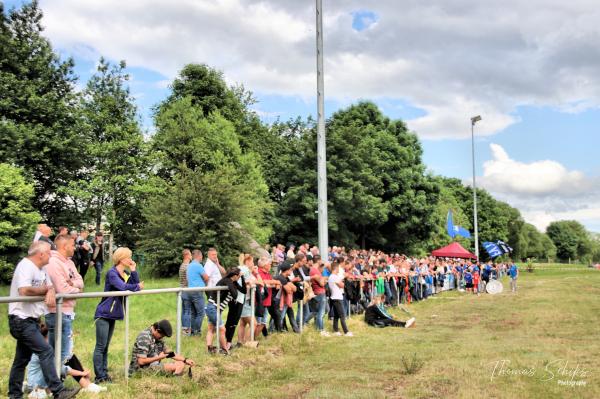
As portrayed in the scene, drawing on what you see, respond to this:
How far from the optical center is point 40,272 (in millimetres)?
6859

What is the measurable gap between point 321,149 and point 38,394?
11285mm

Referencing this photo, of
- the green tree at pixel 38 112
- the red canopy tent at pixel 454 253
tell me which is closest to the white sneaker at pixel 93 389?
the green tree at pixel 38 112

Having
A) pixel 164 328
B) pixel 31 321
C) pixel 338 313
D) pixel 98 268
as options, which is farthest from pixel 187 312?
pixel 98 268

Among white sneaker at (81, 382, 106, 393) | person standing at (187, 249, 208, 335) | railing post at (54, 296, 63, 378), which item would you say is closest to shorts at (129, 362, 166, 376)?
white sneaker at (81, 382, 106, 393)

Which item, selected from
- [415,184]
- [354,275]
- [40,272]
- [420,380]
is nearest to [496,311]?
[354,275]

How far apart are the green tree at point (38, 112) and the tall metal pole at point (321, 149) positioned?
1699 cm

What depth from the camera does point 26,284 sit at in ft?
21.9

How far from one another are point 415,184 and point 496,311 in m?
31.1

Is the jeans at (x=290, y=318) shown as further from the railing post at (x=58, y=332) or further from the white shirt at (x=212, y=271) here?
the railing post at (x=58, y=332)

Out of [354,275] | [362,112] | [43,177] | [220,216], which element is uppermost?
[362,112]

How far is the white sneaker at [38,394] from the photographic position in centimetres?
702

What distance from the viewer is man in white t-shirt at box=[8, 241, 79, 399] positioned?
6.64 meters

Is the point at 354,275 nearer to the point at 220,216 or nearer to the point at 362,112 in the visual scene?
the point at 220,216

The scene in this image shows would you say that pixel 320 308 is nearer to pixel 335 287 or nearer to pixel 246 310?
pixel 335 287
